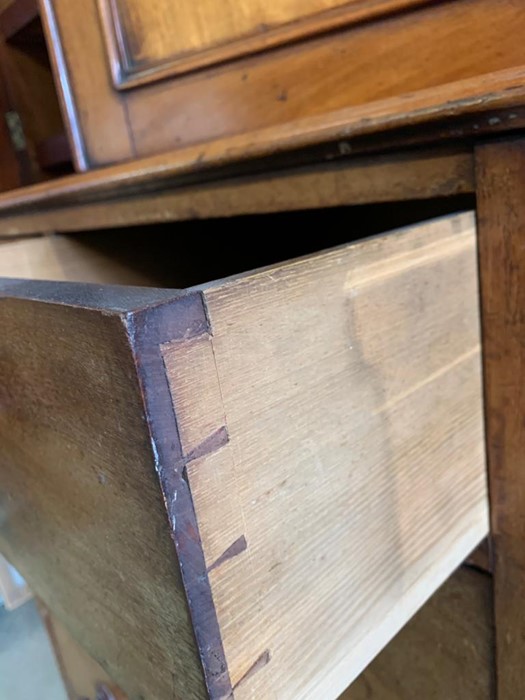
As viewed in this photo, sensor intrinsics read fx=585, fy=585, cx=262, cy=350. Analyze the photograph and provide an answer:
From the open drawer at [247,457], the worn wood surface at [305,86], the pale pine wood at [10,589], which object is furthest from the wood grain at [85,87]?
the pale pine wood at [10,589]

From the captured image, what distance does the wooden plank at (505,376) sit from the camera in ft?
1.19

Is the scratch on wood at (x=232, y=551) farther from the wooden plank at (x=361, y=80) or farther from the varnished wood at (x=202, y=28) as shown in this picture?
the varnished wood at (x=202, y=28)

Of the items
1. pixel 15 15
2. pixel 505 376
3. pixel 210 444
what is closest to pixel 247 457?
pixel 210 444

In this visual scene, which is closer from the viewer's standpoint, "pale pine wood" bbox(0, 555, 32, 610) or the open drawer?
the open drawer

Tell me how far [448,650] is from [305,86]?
1.67ft

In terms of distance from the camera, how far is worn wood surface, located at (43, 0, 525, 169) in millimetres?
365

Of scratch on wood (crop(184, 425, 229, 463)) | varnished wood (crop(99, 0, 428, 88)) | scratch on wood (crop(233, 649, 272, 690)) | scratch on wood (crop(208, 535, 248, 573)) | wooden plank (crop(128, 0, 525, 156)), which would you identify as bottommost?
scratch on wood (crop(233, 649, 272, 690))

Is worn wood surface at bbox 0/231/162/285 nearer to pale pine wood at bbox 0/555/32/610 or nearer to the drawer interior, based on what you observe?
the drawer interior

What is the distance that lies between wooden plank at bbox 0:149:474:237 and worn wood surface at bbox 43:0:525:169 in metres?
0.03

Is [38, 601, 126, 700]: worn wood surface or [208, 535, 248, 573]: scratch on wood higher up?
[208, 535, 248, 573]: scratch on wood

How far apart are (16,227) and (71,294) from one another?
566mm

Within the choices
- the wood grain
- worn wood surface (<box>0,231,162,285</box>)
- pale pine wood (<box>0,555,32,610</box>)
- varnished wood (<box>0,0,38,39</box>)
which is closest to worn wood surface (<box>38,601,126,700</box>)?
pale pine wood (<box>0,555,32,610</box>)

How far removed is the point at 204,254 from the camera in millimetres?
819

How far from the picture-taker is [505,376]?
415 mm
